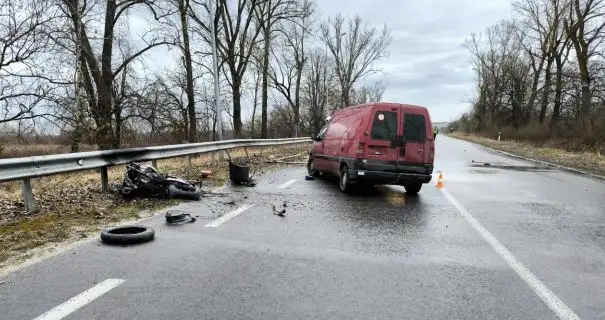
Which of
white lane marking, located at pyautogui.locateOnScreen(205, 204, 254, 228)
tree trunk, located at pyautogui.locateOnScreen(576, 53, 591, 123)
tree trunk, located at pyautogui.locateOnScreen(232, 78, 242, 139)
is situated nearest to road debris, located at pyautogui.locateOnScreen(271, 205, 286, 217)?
white lane marking, located at pyautogui.locateOnScreen(205, 204, 254, 228)

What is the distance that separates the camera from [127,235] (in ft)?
18.7

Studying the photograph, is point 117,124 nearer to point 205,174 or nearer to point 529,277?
point 205,174

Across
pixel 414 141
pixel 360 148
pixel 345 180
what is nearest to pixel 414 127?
pixel 414 141

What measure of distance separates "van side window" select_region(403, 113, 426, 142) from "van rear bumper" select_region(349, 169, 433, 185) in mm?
781

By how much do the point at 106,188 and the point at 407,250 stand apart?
242 inches

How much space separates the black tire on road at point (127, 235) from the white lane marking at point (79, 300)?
1.38m

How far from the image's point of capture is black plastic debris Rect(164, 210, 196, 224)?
22.5 feet

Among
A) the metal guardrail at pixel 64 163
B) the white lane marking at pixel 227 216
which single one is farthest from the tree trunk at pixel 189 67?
the white lane marking at pixel 227 216

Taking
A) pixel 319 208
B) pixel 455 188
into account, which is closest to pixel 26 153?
pixel 319 208

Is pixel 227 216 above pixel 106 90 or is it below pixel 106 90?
below

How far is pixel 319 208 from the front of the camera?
8.58 meters

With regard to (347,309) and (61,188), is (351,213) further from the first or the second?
(61,188)

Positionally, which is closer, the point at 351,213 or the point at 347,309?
the point at 347,309

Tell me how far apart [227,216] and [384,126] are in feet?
14.4
